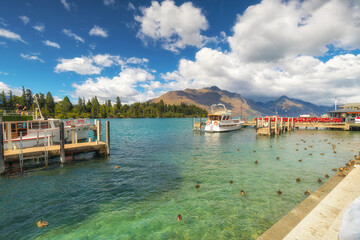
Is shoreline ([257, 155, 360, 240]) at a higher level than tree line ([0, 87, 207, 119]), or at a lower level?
lower

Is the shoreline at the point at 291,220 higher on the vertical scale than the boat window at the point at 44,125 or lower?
lower

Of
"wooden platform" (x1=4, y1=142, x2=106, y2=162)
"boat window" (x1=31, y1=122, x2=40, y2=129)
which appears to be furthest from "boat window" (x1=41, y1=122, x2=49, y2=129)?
"wooden platform" (x1=4, y1=142, x2=106, y2=162)

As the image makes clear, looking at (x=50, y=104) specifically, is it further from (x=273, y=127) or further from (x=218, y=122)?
(x=273, y=127)

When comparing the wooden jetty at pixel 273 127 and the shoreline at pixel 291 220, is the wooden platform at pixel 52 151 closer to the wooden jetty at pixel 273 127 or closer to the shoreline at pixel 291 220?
the shoreline at pixel 291 220

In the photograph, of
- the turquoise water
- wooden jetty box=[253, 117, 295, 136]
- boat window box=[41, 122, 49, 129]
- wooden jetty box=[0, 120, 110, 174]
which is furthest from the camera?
wooden jetty box=[253, 117, 295, 136]

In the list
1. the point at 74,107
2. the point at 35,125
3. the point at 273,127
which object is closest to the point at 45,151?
the point at 35,125

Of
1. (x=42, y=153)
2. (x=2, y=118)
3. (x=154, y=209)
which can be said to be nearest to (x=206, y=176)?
(x=154, y=209)

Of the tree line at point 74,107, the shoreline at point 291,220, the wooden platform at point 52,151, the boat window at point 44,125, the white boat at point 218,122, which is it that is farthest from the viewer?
the tree line at point 74,107

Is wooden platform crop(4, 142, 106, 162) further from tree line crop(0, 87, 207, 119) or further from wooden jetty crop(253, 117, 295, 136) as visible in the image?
tree line crop(0, 87, 207, 119)

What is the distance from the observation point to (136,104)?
198500 millimetres

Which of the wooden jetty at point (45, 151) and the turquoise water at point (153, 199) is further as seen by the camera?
the wooden jetty at point (45, 151)

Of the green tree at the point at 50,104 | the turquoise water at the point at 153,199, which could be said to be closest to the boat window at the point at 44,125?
the turquoise water at the point at 153,199

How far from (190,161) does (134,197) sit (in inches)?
341

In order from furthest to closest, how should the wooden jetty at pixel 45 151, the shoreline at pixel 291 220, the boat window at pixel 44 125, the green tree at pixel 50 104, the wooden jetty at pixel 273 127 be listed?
the green tree at pixel 50 104 → the wooden jetty at pixel 273 127 → the boat window at pixel 44 125 → the wooden jetty at pixel 45 151 → the shoreline at pixel 291 220
